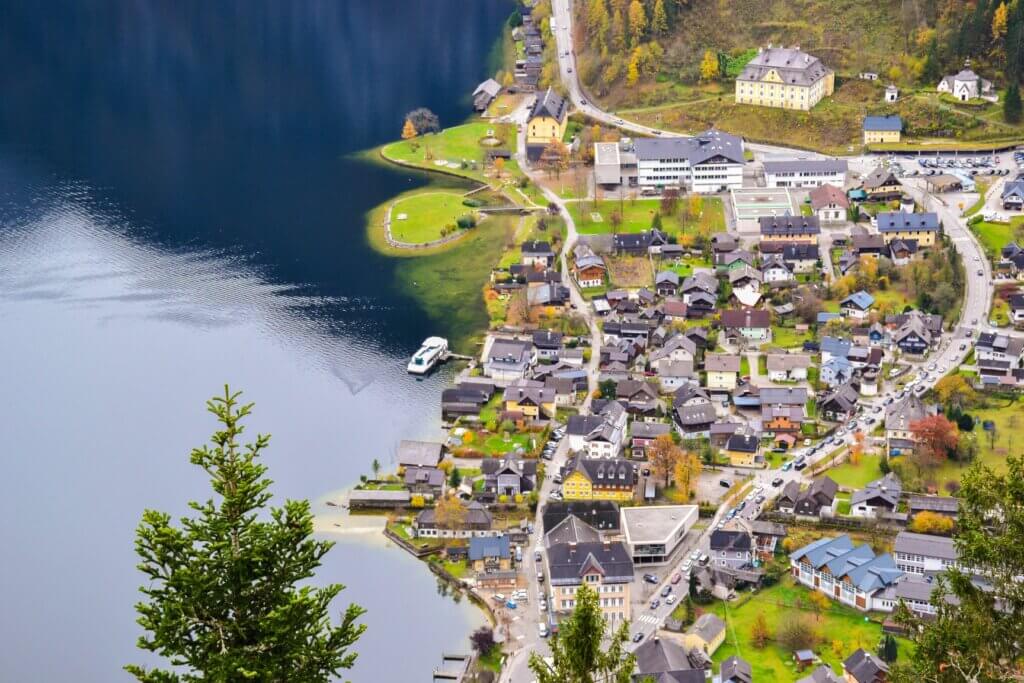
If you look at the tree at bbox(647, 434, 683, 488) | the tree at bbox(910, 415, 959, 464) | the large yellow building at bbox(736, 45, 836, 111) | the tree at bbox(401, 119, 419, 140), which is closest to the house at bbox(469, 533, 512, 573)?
the tree at bbox(647, 434, 683, 488)

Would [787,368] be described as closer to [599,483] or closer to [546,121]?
[599,483]

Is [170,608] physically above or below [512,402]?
above

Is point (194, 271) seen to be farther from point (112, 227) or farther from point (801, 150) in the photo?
point (801, 150)

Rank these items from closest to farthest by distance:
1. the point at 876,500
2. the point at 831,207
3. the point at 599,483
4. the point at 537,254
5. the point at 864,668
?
1. the point at 864,668
2. the point at 876,500
3. the point at 599,483
4. the point at 537,254
5. the point at 831,207

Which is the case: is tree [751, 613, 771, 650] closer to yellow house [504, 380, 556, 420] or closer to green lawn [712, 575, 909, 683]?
green lawn [712, 575, 909, 683]

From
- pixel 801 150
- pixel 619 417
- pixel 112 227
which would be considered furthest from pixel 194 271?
pixel 801 150

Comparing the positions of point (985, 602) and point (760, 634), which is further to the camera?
point (760, 634)

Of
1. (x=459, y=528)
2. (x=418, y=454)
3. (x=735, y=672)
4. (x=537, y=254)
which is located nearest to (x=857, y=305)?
(x=537, y=254)
